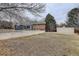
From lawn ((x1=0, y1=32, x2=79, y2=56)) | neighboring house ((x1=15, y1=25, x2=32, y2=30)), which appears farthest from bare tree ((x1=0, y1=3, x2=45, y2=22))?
lawn ((x1=0, y1=32, x2=79, y2=56))

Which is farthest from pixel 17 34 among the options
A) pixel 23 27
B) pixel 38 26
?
pixel 38 26

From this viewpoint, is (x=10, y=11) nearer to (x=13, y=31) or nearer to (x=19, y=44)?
(x=13, y=31)

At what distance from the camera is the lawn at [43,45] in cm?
145

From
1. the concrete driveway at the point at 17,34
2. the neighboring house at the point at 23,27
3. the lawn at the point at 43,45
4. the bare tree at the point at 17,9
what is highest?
the bare tree at the point at 17,9

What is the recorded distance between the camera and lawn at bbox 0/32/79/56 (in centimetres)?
145

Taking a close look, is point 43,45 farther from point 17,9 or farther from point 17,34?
point 17,9

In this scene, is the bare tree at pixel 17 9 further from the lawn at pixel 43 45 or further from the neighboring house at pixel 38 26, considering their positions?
the lawn at pixel 43 45

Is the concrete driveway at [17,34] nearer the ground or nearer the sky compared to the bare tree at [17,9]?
nearer the ground

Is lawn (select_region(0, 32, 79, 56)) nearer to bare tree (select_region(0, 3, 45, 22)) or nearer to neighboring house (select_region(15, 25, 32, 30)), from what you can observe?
neighboring house (select_region(15, 25, 32, 30))

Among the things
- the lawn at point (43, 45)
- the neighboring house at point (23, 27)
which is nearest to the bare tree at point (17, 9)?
the neighboring house at point (23, 27)

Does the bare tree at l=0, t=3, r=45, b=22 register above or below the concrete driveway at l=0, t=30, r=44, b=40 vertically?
above

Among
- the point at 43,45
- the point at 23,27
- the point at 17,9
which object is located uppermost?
the point at 17,9

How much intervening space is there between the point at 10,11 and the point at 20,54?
0.37 meters

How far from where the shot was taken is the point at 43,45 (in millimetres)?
1464
